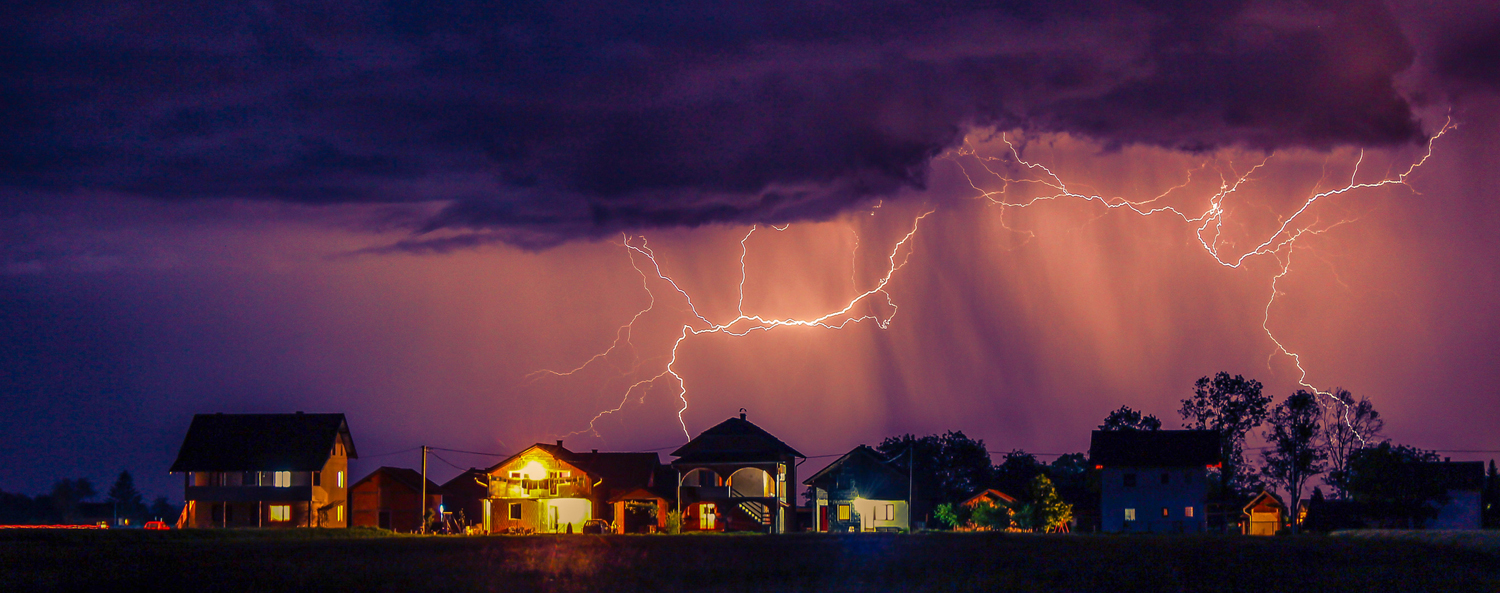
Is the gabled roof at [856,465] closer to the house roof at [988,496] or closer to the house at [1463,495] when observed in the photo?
the house roof at [988,496]

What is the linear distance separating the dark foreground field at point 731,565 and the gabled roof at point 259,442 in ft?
85.6

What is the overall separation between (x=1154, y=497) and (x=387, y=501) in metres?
41.7

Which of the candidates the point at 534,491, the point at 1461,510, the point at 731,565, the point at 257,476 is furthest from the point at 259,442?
the point at 1461,510

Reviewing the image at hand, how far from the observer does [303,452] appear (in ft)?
227

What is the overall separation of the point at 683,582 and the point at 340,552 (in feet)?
43.0

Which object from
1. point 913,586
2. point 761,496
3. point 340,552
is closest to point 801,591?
point 913,586

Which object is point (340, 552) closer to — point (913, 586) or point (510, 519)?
point (913, 586)

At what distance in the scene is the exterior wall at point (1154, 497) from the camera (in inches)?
2734

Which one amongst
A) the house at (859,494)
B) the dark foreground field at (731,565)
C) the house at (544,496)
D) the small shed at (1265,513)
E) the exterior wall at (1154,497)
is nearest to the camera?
the dark foreground field at (731,565)

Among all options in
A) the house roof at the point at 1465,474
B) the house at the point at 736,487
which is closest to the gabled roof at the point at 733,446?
the house at the point at 736,487

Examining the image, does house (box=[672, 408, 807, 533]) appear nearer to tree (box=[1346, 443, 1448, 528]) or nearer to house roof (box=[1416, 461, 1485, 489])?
tree (box=[1346, 443, 1448, 528])

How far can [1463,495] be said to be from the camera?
80.6m

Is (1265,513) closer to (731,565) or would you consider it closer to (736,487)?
(736,487)

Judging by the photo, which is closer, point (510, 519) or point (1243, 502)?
point (510, 519)
